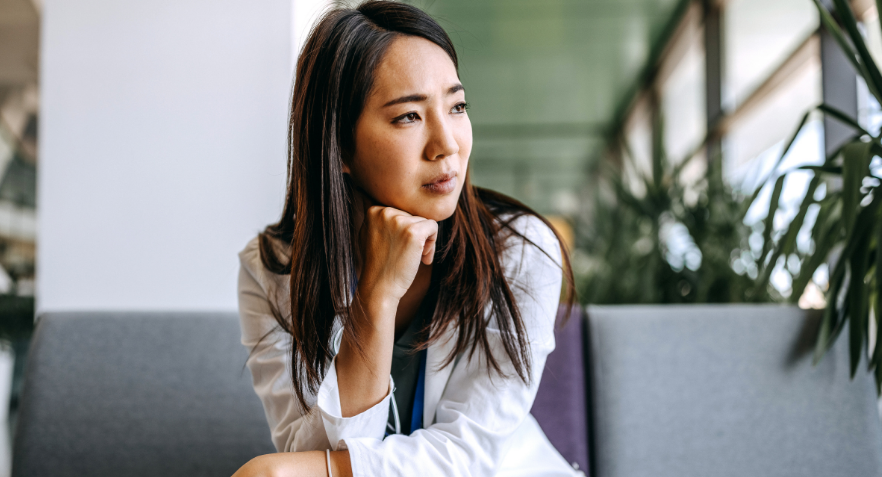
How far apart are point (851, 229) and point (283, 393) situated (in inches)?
45.3

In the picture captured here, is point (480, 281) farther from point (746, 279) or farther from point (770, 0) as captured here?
point (770, 0)

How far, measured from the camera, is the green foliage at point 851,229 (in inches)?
44.7

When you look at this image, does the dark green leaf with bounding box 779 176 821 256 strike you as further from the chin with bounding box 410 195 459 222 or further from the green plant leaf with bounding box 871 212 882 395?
the chin with bounding box 410 195 459 222

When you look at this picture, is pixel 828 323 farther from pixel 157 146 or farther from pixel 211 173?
pixel 157 146

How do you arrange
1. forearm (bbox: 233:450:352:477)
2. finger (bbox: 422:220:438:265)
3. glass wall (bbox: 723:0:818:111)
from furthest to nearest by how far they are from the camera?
glass wall (bbox: 723:0:818:111), finger (bbox: 422:220:438:265), forearm (bbox: 233:450:352:477)

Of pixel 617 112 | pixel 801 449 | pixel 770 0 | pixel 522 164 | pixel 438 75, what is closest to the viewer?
pixel 438 75

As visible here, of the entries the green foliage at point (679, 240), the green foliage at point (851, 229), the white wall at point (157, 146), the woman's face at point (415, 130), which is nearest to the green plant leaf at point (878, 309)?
the green foliage at point (851, 229)

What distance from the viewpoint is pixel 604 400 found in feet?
4.38

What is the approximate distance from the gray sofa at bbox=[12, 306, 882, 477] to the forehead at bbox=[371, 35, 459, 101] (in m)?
0.73

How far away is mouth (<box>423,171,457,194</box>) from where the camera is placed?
0.90 m

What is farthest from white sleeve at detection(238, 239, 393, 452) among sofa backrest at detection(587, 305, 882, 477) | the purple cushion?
sofa backrest at detection(587, 305, 882, 477)

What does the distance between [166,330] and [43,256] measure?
0.66m

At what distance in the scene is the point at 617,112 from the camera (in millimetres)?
7383

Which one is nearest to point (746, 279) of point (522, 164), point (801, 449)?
point (801, 449)
